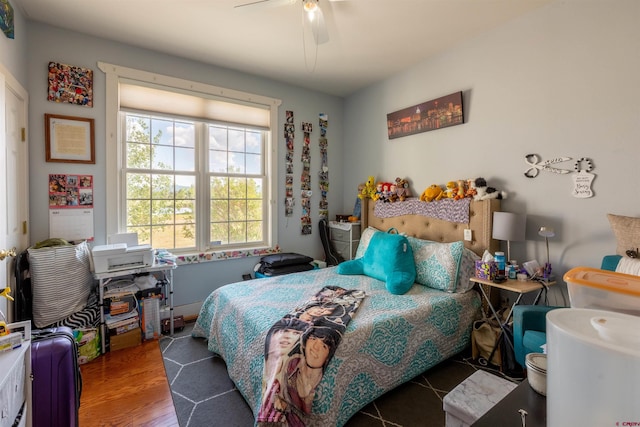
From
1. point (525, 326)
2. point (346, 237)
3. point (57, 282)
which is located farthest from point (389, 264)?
point (57, 282)

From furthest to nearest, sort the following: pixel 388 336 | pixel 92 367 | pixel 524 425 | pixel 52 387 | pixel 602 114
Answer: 1. pixel 92 367
2. pixel 602 114
3. pixel 388 336
4. pixel 52 387
5. pixel 524 425

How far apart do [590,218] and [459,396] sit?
69.0 inches

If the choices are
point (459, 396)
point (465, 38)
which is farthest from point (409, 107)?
point (459, 396)

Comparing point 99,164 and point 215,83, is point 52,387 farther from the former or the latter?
point 215,83

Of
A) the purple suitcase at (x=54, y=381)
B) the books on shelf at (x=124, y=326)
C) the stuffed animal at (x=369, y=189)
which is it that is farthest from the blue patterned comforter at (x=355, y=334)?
the stuffed animal at (x=369, y=189)

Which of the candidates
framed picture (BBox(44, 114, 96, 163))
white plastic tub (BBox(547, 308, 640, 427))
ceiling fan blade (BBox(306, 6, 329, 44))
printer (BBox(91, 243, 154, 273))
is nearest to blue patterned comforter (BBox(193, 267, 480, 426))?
printer (BBox(91, 243, 154, 273))

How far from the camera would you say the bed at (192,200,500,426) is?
1.63 meters

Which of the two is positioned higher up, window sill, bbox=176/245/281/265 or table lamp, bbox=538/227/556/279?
table lamp, bbox=538/227/556/279

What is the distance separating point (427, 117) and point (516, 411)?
2.91 m

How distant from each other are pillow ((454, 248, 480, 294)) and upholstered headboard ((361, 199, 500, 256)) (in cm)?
14

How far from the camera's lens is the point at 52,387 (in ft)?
4.84

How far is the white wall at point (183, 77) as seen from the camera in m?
2.48

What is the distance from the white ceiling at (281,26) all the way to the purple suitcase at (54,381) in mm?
2379

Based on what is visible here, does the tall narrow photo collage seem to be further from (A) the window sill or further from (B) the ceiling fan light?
(B) the ceiling fan light
